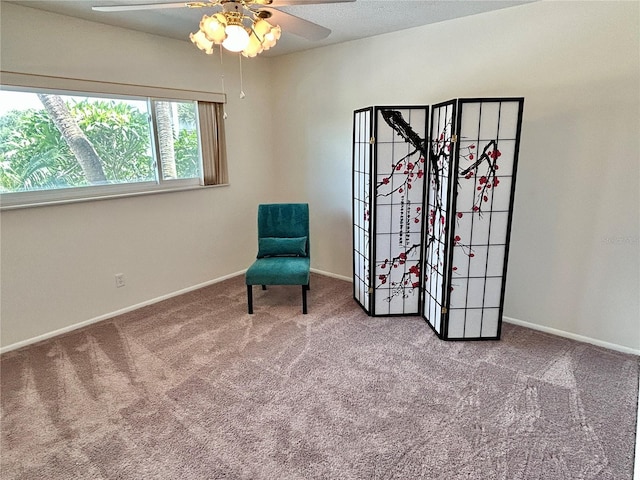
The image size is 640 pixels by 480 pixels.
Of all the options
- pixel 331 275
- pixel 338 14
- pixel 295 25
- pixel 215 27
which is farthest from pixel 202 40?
pixel 331 275

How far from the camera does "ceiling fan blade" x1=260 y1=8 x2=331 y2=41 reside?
71.4 inches

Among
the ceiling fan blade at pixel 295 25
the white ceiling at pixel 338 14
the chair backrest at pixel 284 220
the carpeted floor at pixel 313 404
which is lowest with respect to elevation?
the carpeted floor at pixel 313 404

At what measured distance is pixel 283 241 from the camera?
3.63 meters

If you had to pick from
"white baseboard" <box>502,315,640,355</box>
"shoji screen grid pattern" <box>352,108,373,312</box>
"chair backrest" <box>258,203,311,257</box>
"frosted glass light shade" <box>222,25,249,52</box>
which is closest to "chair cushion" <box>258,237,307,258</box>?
"chair backrest" <box>258,203,311,257</box>

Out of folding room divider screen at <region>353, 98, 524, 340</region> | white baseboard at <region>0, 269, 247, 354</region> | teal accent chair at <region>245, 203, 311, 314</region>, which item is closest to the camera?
folding room divider screen at <region>353, 98, 524, 340</region>

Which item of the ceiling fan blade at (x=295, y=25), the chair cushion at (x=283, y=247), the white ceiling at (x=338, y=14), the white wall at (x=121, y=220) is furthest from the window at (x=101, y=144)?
the ceiling fan blade at (x=295, y=25)

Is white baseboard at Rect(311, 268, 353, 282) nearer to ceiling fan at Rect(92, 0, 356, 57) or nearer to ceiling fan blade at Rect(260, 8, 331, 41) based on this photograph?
ceiling fan blade at Rect(260, 8, 331, 41)

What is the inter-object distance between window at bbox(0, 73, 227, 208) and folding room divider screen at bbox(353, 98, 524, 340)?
5.52ft

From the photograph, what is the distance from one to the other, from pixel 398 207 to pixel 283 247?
1.20 meters

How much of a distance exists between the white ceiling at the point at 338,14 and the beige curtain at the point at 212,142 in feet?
2.41

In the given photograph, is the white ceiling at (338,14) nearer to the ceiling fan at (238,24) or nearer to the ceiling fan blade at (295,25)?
the ceiling fan blade at (295,25)

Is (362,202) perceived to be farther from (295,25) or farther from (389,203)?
(295,25)

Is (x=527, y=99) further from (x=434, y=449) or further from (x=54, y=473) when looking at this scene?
(x=54, y=473)

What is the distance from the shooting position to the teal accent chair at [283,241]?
11.0 ft
